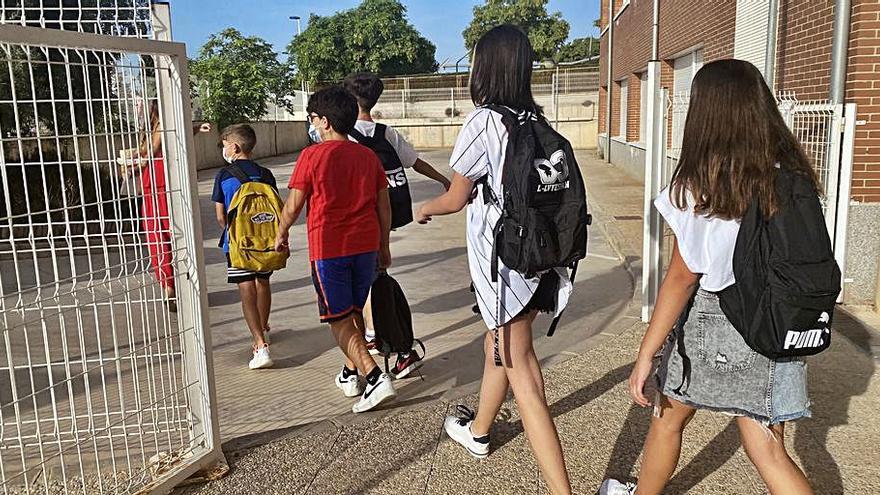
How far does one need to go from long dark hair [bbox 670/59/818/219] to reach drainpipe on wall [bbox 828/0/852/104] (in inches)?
157

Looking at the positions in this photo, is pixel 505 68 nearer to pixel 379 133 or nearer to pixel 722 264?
pixel 722 264

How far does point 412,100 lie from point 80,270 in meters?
31.6

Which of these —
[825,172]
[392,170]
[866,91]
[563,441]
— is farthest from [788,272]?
[866,91]

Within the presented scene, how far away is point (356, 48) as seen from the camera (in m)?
52.6

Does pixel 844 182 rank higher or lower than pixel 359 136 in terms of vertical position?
lower

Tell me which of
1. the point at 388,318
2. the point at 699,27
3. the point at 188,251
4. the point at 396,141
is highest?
the point at 699,27

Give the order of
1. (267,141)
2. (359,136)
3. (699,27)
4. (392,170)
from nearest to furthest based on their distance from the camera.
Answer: (359,136) → (392,170) → (699,27) → (267,141)

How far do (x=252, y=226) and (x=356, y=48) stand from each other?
1986 inches

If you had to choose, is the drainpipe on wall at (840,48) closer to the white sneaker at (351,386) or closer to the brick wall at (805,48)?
the brick wall at (805,48)

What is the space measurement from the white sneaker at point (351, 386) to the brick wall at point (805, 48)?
448 cm

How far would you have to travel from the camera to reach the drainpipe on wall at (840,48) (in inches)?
213

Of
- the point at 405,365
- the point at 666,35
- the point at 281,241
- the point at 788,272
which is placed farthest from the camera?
the point at 666,35

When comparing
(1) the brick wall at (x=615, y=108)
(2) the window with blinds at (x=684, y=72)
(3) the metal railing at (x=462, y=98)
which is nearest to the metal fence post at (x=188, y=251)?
(2) the window with blinds at (x=684, y=72)

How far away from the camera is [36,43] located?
7.37ft
